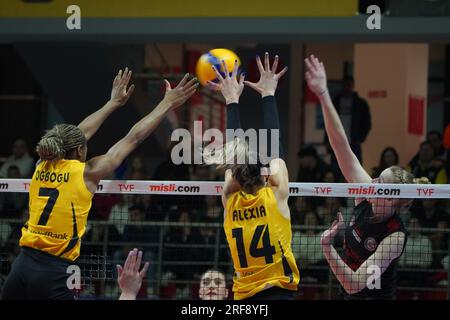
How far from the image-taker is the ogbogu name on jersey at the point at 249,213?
24.8 ft

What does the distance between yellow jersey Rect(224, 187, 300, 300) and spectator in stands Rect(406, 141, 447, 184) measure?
288 inches

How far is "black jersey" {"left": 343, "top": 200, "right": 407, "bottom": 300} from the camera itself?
27.5 ft

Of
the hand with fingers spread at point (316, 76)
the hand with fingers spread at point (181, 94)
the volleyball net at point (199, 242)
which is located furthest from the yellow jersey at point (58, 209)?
the volleyball net at point (199, 242)

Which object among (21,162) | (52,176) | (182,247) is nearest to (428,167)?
(182,247)

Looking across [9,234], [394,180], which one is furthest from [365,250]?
[9,234]

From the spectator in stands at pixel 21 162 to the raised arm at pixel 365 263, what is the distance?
28.1ft

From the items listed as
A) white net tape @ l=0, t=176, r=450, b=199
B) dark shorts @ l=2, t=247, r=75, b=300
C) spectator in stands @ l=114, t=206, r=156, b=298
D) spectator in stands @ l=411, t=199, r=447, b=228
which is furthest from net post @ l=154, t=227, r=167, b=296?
dark shorts @ l=2, t=247, r=75, b=300

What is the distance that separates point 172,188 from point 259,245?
209 cm

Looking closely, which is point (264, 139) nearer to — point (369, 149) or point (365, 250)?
point (365, 250)

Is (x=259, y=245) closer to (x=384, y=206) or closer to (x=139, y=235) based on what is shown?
(x=384, y=206)

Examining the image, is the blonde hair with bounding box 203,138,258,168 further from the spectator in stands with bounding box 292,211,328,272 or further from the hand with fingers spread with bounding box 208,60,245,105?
the spectator in stands with bounding box 292,211,328,272

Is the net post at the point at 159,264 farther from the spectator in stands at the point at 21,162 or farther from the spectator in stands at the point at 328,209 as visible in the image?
the spectator in stands at the point at 21,162

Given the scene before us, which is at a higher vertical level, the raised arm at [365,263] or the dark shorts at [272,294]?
the raised arm at [365,263]
